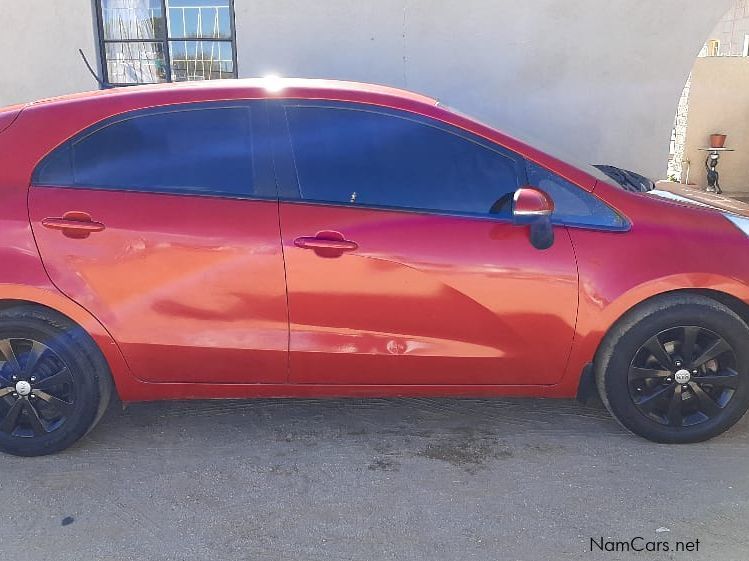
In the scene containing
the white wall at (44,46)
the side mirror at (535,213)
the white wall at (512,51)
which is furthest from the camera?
the white wall at (44,46)

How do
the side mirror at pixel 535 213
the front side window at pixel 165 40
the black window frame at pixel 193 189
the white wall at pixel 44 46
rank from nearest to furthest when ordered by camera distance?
1. the side mirror at pixel 535 213
2. the black window frame at pixel 193 189
3. the white wall at pixel 44 46
4. the front side window at pixel 165 40

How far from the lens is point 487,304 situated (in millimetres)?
2814

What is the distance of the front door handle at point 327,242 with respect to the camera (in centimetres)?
274

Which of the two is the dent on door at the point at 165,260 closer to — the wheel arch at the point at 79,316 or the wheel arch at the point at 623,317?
the wheel arch at the point at 79,316

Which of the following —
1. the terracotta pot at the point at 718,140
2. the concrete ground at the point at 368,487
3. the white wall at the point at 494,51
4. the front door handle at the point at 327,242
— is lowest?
the concrete ground at the point at 368,487

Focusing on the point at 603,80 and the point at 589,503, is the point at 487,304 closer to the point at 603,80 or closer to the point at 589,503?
the point at 589,503

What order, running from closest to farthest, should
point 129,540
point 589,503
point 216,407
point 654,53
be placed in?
point 129,540, point 589,503, point 216,407, point 654,53

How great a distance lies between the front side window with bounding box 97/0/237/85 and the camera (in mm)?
6156

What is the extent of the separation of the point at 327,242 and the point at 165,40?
4.58m

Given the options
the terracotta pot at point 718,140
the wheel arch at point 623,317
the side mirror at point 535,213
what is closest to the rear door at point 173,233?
the side mirror at point 535,213

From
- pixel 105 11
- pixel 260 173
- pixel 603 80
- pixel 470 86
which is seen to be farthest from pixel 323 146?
pixel 105 11

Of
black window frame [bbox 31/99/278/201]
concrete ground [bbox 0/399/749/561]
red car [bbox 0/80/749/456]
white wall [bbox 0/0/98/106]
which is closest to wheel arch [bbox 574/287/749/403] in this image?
red car [bbox 0/80/749/456]

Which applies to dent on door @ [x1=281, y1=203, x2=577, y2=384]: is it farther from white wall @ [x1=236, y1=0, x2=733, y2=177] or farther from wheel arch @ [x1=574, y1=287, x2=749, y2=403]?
white wall @ [x1=236, y1=0, x2=733, y2=177]

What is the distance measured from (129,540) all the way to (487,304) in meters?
1.76
